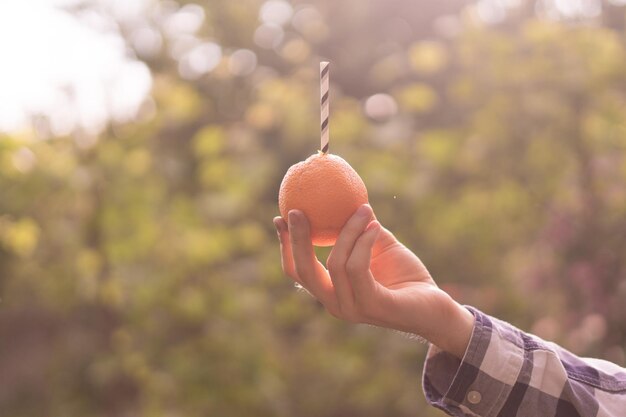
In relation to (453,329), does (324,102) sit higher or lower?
higher

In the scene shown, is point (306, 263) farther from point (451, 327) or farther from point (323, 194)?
point (451, 327)

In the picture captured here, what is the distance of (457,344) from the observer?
1.27 m

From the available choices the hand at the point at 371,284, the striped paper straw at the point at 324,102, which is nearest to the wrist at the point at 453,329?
the hand at the point at 371,284

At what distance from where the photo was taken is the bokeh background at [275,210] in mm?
Answer: 4188

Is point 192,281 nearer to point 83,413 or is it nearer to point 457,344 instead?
point 83,413

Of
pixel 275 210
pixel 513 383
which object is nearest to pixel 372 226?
pixel 513 383

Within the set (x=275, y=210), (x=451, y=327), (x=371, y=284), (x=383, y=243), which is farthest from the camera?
(x=275, y=210)

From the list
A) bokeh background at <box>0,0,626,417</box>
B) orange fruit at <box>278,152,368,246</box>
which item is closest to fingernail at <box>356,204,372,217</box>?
orange fruit at <box>278,152,368,246</box>

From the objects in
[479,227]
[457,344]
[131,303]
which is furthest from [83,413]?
[457,344]

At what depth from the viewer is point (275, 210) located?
4652 millimetres

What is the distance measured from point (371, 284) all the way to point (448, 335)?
0.71ft

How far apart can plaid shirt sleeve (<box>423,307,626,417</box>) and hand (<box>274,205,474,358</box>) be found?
1.5 inches

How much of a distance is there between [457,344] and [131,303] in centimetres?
324

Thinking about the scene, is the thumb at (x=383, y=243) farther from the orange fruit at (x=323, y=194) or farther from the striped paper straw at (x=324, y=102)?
the striped paper straw at (x=324, y=102)
